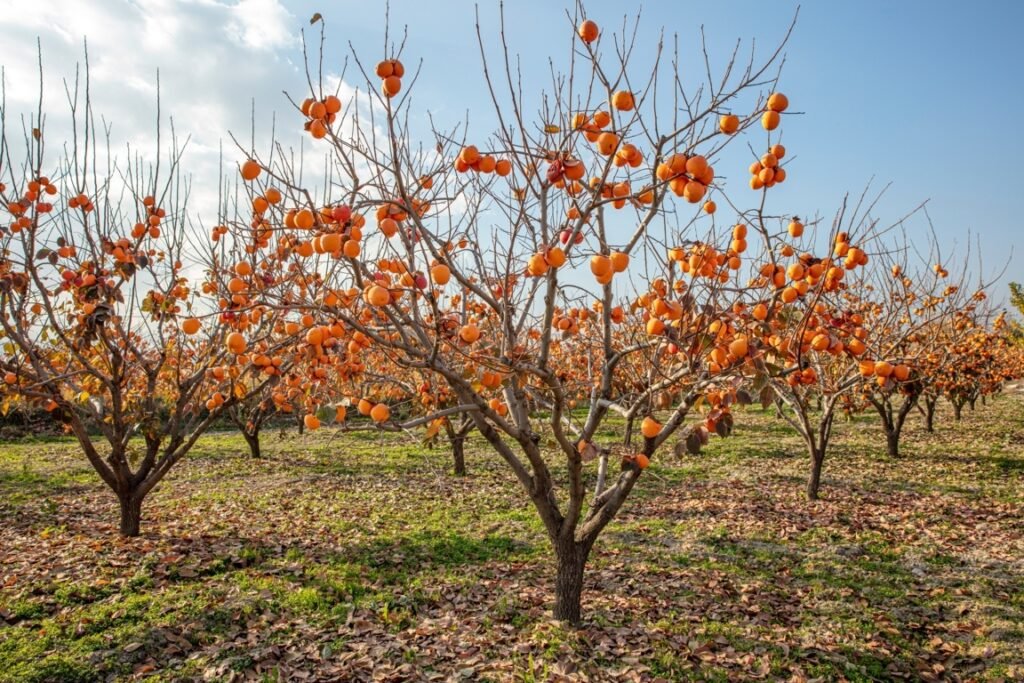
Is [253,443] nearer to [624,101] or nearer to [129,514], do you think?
[129,514]

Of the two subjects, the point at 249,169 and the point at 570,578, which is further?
the point at 570,578

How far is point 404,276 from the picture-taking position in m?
3.13

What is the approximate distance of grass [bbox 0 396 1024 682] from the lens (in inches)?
152

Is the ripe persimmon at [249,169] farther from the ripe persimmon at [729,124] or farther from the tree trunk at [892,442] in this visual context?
the tree trunk at [892,442]

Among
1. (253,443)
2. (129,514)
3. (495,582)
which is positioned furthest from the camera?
(253,443)

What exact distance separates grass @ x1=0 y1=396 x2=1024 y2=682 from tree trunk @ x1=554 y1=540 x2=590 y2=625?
5.4 inches

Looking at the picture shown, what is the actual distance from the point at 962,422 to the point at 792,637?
1645 centimetres

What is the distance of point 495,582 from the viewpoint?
527 centimetres

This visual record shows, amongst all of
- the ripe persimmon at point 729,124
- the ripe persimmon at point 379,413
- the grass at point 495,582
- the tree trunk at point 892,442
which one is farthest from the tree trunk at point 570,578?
the tree trunk at point 892,442

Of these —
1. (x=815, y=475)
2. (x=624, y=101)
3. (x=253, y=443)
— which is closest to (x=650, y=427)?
(x=624, y=101)

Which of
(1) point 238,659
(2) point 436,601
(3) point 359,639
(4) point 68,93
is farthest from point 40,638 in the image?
(4) point 68,93

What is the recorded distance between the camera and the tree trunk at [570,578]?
417cm

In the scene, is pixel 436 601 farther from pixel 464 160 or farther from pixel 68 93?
pixel 68 93

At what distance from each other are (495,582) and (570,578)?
1.32 meters
